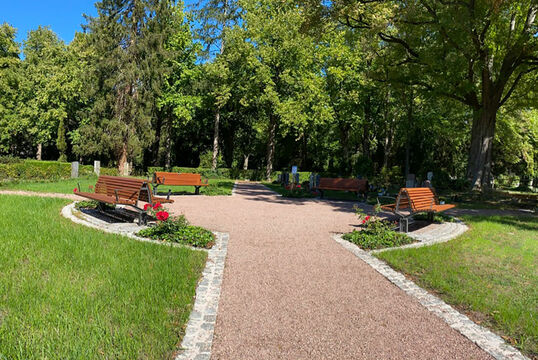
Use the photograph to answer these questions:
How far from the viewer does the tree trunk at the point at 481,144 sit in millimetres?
17094

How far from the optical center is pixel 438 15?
14250 mm

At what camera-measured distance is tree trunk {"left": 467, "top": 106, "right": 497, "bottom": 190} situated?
17094mm

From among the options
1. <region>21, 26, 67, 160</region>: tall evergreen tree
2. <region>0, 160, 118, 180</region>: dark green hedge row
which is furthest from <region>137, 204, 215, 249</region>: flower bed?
<region>21, 26, 67, 160</region>: tall evergreen tree

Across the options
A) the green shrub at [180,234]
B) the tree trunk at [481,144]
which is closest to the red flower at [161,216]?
the green shrub at [180,234]

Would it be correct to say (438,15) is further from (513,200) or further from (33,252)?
(33,252)

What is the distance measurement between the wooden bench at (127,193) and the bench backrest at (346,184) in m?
8.52

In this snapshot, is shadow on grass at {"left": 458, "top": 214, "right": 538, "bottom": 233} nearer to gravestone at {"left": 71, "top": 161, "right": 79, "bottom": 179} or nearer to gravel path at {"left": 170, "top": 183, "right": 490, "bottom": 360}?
gravel path at {"left": 170, "top": 183, "right": 490, "bottom": 360}

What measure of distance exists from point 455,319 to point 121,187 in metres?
7.45

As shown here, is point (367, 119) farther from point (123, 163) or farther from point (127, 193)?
point (127, 193)

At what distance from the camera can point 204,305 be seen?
3699 mm

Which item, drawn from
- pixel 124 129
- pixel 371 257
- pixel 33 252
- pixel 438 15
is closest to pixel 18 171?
pixel 124 129

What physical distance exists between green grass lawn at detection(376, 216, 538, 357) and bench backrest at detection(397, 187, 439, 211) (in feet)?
3.92

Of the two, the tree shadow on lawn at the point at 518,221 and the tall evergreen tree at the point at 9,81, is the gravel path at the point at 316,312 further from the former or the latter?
the tall evergreen tree at the point at 9,81

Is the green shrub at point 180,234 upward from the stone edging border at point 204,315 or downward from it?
upward
